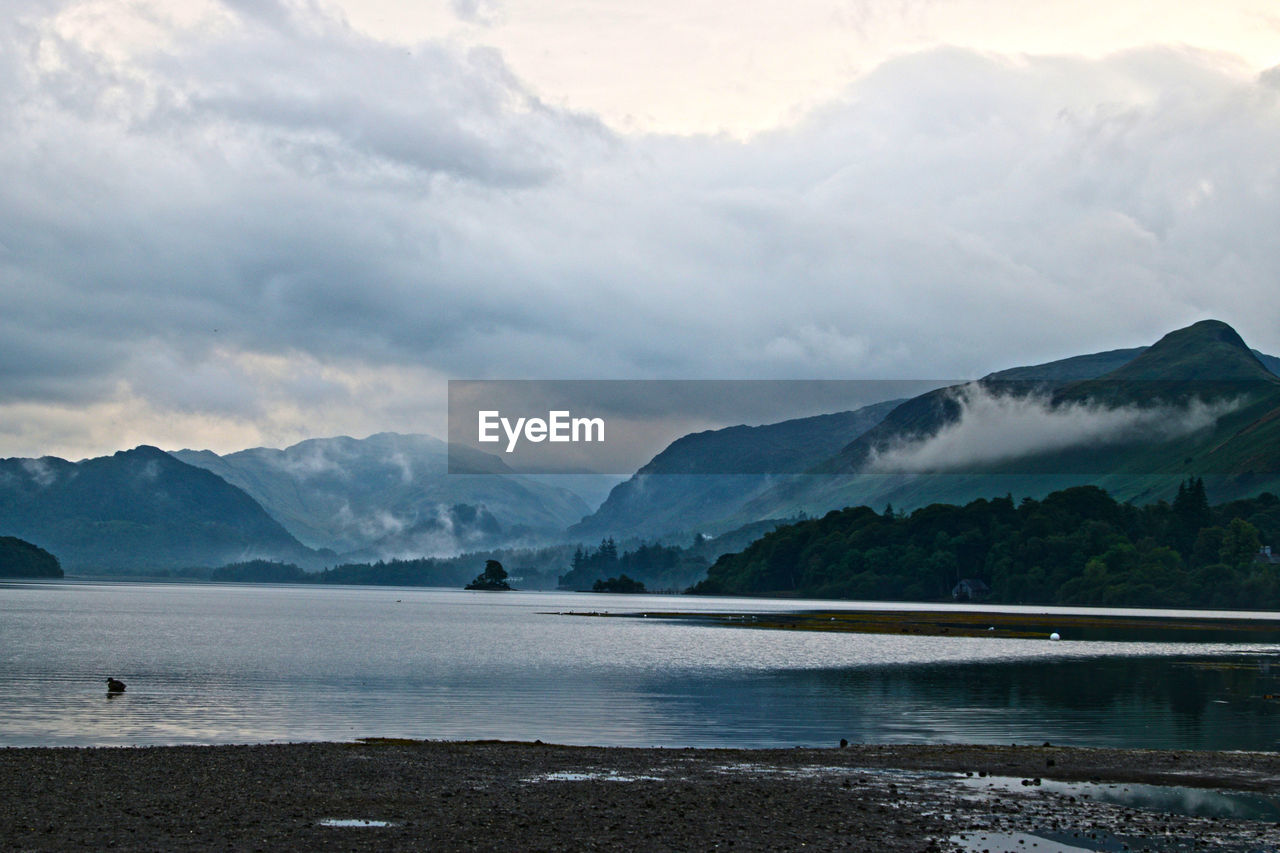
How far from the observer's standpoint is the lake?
64.1 meters

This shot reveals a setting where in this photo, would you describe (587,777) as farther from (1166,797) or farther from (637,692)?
(637,692)

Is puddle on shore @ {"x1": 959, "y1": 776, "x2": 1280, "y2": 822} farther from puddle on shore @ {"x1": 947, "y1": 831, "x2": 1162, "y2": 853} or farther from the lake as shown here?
the lake

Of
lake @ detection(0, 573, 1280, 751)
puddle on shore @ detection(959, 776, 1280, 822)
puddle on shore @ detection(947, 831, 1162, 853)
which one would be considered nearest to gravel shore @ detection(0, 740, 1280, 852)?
puddle on shore @ detection(947, 831, 1162, 853)

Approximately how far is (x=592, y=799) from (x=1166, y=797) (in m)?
20.8

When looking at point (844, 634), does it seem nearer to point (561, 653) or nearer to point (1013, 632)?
point (1013, 632)

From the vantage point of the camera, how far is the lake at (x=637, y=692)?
6406cm

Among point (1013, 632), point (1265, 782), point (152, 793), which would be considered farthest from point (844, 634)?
point (152, 793)

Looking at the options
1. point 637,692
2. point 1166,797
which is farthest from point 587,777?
point 637,692

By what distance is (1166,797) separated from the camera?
1762 inches

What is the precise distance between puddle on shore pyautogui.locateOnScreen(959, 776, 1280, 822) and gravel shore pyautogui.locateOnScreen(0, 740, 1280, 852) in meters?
0.41

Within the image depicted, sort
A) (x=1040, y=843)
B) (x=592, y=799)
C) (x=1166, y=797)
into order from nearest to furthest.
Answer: (x=1040, y=843), (x=592, y=799), (x=1166, y=797)

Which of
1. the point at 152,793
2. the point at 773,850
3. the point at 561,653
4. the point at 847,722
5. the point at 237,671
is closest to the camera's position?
the point at 773,850

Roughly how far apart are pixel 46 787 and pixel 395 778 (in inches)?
456

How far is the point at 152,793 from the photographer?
1596 inches
